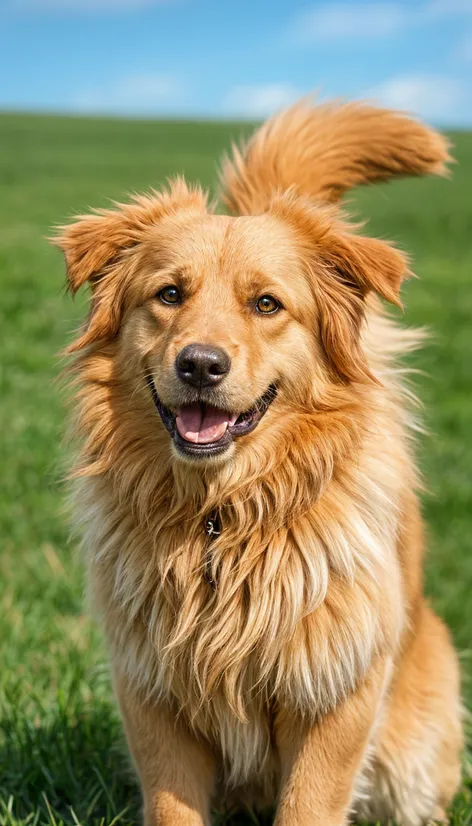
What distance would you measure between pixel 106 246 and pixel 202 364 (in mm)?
771

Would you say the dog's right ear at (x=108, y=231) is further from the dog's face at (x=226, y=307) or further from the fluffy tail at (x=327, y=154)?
the fluffy tail at (x=327, y=154)

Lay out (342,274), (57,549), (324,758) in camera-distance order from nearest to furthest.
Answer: (324,758)
(342,274)
(57,549)

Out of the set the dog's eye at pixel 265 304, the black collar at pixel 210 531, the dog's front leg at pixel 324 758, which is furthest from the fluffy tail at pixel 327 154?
the dog's front leg at pixel 324 758

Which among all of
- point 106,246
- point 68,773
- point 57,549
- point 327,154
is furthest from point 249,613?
point 57,549

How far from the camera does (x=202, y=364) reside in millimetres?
2707

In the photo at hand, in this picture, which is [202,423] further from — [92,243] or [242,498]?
[92,243]

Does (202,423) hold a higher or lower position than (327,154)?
lower

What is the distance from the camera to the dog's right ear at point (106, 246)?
3152 mm

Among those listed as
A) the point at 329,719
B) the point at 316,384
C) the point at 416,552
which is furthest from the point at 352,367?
the point at 329,719

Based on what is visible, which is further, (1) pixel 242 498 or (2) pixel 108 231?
(2) pixel 108 231

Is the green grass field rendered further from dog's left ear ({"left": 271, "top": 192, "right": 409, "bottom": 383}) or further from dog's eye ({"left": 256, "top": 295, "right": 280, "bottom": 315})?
dog's eye ({"left": 256, "top": 295, "right": 280, "bottom": 315})

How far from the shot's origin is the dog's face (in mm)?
2807

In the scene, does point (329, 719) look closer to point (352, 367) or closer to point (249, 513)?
point (249, 513)

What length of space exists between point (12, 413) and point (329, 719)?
15.9 ft
